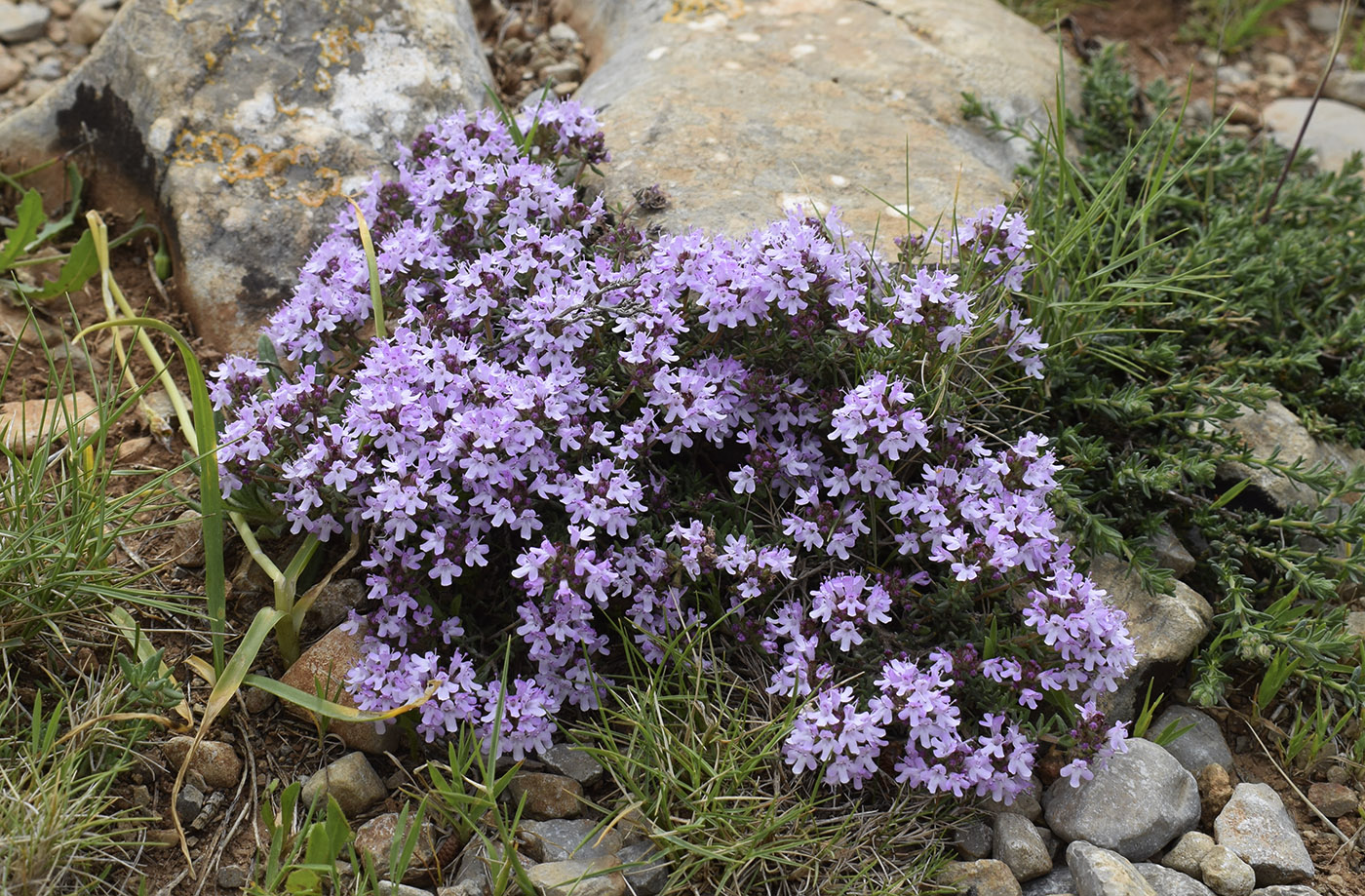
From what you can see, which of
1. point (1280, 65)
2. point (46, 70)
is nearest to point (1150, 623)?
point (1280, 65)

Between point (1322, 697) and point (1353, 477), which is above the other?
point (1353, 477)

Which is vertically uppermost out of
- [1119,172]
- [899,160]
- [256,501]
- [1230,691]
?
[1119,172]

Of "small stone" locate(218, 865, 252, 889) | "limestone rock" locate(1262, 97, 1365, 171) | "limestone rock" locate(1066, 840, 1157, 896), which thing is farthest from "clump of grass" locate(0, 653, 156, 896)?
"limestone rock" locate(1262, 97, 1365, 171)

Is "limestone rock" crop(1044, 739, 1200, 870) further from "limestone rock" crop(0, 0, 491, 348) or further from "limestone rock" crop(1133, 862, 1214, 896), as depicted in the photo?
"limestone rock" crop(0, 0, 491, 348)

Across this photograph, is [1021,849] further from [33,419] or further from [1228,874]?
[33,419]

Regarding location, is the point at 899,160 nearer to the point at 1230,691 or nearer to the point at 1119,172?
the point at 1119,172

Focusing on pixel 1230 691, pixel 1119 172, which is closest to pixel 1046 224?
pixel 1119 172
